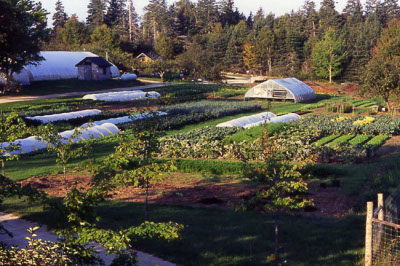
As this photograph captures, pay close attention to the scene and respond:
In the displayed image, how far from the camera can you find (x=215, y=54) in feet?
295

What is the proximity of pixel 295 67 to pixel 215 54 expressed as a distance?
1789cm

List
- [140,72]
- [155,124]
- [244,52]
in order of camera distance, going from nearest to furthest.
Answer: [155,124] → [140,72] → [244,52]

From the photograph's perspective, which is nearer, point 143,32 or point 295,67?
point 295,67

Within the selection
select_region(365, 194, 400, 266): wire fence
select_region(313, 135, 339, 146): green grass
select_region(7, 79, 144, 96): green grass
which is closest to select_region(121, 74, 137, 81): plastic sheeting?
select_region(7, 79, 144, 96): green grass

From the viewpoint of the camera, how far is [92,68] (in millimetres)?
61625

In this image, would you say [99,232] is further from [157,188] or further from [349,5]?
[349,5]

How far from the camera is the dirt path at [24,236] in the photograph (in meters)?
9.03

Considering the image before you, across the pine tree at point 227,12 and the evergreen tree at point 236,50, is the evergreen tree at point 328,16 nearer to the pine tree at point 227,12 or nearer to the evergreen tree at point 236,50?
the evergreen tree at point 236,50

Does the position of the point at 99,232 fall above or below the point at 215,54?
below

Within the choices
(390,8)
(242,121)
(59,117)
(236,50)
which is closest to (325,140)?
(242,121)

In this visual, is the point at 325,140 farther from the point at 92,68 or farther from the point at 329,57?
the point at 329,57

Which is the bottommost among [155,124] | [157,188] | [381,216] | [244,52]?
[157,188]

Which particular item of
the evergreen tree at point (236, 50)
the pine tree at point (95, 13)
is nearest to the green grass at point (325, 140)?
the evergreen tree at point (236, 50)

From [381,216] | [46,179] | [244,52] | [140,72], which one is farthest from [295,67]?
[381,216]
